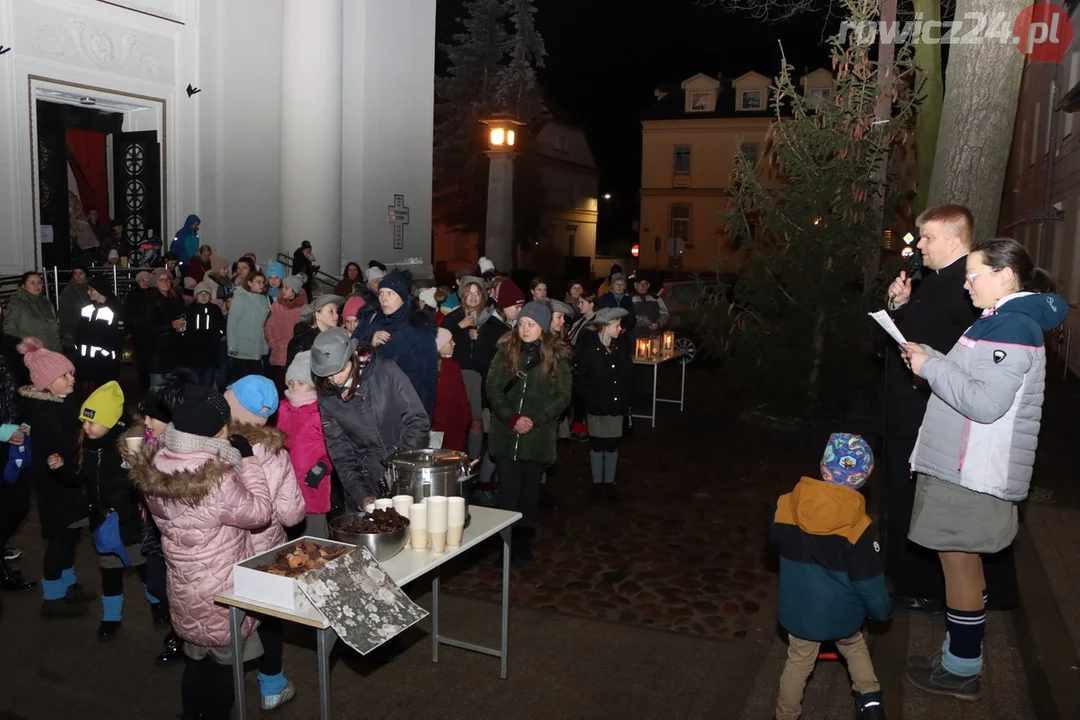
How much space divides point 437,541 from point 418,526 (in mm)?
113

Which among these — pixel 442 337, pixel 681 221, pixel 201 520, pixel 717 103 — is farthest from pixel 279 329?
pixel 717 103

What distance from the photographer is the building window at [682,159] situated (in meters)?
51.8

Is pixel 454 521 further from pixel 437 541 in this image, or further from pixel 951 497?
pixel 951 497

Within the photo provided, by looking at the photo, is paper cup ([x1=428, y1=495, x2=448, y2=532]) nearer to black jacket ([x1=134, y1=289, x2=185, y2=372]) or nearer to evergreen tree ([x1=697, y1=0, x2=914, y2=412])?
black jacket ([x1=134, y1=289, x2=185, y2=372])

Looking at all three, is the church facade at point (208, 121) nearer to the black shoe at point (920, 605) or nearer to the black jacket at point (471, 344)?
the black jacket at point (471, 344)

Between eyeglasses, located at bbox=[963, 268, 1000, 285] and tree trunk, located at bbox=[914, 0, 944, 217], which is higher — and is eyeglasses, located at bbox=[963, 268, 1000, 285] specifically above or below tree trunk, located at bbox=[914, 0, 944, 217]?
below

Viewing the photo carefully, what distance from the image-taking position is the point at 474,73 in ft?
149

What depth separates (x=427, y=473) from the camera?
4602 millimetres

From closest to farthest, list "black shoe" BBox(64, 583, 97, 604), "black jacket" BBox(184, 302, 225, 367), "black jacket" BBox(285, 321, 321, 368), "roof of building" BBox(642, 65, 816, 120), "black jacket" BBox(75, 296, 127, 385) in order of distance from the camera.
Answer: "black shoe" BBox(64, 583, 97, 604)
"black jacket" BBox(285, 321, 321, 368)
"black jacket" BBox(75, 296, 127, 385)
"black jacket" BBox(184, 302, 225, 367)
"roof of building" BBox(642, 65, 816, 120)

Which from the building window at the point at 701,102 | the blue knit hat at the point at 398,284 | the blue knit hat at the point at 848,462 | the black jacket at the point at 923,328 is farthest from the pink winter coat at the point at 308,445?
the building window at the point at 701,102

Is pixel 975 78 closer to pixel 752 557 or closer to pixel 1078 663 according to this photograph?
pixel 752 557

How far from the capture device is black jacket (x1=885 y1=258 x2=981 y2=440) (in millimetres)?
5207

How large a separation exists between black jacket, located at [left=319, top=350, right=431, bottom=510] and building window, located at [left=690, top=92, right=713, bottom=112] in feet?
160

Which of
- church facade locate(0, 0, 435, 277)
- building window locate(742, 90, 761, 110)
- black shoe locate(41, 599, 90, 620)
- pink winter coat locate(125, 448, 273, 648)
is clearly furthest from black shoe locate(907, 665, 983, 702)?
building window locate(742, 90, 761, 110)
